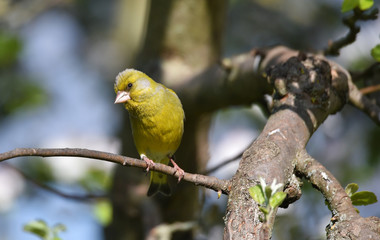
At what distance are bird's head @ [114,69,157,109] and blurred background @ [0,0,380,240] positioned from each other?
104 centimetres

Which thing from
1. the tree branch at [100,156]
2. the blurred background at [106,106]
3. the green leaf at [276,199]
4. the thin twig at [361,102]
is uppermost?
the blurred background at [106,106]

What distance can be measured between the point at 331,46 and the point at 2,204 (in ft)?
15.6

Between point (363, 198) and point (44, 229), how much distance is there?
5.54 feet

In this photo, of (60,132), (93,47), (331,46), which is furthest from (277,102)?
(93,47)

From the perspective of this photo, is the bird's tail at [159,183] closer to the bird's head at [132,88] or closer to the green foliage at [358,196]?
the bird's head at [132,88]

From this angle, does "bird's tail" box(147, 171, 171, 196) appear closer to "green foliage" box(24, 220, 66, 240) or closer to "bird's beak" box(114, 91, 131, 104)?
"bird's beak" box(114, 91, 131, 104)

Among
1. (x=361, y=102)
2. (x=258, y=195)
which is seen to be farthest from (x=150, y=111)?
(x=258, y=195)

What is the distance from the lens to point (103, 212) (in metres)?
4.88

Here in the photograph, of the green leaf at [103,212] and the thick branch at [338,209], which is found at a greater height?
the green leaf at [103,212]

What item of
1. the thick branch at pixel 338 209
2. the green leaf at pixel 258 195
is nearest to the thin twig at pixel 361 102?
the thick branch at pixel 338 209

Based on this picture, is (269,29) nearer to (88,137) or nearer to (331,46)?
(88,137)

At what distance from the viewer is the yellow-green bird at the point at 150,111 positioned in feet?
9.91

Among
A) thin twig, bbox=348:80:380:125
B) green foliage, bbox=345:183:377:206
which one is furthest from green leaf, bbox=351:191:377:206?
thin twig, bbox=348:80:380:125

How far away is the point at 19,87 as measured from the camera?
6047mm
